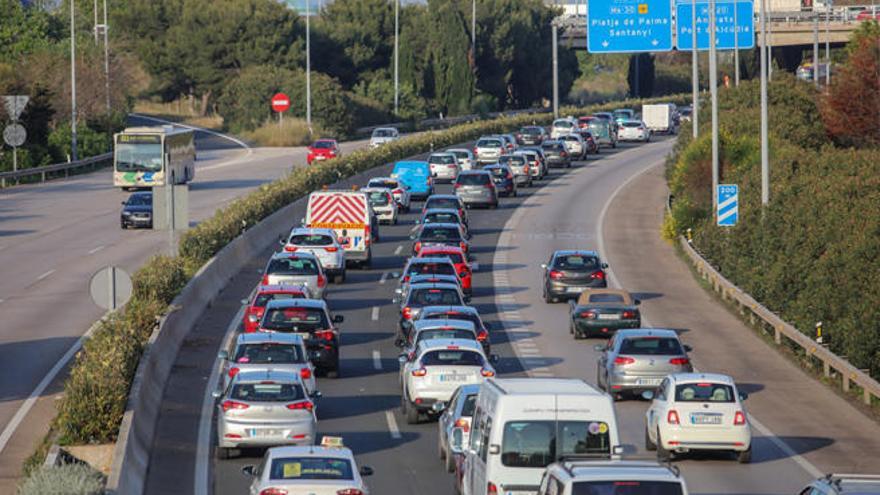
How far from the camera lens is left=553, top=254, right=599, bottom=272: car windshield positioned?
45.6m

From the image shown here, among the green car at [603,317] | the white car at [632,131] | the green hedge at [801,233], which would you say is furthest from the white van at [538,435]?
the white car at [632,131]

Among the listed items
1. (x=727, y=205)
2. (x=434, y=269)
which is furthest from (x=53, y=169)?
(x=434, y=269)

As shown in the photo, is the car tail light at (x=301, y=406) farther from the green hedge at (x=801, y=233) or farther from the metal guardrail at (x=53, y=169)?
the metal guardrail at (x=53, y=169)

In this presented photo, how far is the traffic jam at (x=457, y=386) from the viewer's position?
19312 millimetres

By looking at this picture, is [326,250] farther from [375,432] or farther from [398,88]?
[398,88]

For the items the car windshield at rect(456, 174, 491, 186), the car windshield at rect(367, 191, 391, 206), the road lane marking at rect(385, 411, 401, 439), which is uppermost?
the car windshield at rect(456, 174, 491, 186)

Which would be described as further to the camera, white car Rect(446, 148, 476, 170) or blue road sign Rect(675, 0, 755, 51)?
blue road sign Rect(675, 0, 755, 51)

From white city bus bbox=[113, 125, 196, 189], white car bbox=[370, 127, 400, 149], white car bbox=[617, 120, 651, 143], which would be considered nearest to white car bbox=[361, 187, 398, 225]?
white city bus bbox=[113, 125, 196, 189]

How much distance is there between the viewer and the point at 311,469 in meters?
19.8

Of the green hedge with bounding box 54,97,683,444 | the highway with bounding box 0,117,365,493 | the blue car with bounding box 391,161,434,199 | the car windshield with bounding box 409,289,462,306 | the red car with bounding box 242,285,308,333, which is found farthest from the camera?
the blue car with bounding box 391,161,434,199

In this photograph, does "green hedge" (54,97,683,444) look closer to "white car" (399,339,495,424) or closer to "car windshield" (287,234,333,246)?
"car windshield" (287,234,333,246)

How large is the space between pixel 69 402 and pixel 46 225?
37.7 meters

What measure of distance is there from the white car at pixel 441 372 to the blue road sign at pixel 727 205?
22.3 meters

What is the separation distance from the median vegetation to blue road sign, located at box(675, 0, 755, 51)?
13.3 feet
